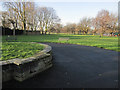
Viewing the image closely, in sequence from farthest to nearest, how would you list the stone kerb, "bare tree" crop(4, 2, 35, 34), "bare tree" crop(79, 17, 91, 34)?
"bare tree" crop(79, 17, 91, 34)
"bare tree" crop(4, 2, 35, 34)
the stone kerb

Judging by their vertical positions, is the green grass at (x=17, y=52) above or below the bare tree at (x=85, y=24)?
below

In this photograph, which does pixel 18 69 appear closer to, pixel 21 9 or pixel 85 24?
pixel 21 9

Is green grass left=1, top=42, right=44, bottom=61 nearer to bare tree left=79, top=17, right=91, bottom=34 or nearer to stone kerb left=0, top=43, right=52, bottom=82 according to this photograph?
stone kerb left=0, top=43, right=52, bottom=82

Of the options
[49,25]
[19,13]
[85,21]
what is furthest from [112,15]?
[19,13]

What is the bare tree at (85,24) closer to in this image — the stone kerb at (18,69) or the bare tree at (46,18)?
the bare tree at (46,18)

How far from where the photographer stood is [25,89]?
2.40m

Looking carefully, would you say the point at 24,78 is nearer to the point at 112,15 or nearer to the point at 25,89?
the point at 25,89

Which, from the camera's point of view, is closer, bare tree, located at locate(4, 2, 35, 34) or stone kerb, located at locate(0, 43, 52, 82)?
stone kerb, located at locate(0, 43, 52, 82)

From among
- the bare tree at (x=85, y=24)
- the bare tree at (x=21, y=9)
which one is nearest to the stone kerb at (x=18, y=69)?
the bare tree at (x=21, y=9)

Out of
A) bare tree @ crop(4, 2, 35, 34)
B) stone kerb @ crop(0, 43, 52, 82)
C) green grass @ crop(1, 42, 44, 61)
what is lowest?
stone kerb @ crop(0, 43, 52, 82)

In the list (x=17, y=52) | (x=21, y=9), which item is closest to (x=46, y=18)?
(x=21, y=9)

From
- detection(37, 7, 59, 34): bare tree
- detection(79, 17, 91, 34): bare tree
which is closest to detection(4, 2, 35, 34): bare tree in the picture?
detection(37, 7, 59, 34): bare tree

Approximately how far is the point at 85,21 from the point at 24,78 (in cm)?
6321

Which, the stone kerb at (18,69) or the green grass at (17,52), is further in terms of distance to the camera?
the green grass at (17,52)
